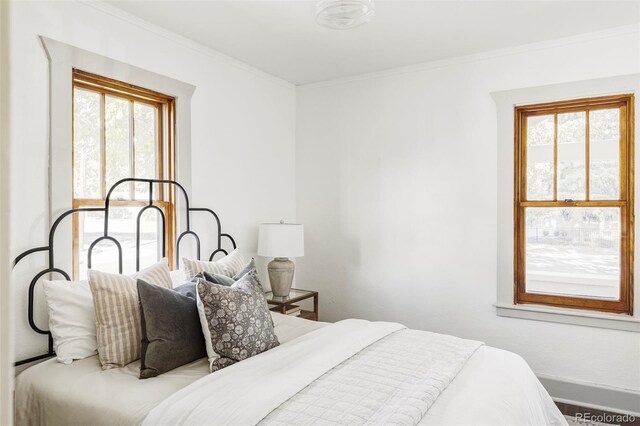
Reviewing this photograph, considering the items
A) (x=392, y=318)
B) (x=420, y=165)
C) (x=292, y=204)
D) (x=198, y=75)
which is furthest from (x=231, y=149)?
(x=392, y=318)

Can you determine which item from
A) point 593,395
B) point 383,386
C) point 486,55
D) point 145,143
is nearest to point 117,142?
point 145,143

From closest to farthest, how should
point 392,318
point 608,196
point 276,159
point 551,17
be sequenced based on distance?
point 551,17, point 608,196, point 392,318, point 276,159

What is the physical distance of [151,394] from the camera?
159 centimetres

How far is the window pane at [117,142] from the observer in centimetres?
237

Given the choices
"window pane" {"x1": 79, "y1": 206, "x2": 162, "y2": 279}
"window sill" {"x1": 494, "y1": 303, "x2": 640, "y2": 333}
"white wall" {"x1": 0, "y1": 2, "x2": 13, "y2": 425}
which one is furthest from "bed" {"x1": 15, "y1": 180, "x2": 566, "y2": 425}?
"white wall" {"x1": 0, "y1": 2, "x2": 13, "y2": 425}

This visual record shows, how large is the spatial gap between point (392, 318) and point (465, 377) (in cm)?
177

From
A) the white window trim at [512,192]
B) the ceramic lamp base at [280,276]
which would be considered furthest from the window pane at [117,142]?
the white window trim at [512,192]

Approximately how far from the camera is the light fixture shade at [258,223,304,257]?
3.26 meters

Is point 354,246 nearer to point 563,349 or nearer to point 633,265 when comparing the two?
point 563,349

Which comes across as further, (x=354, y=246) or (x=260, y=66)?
(x=354, y=246)

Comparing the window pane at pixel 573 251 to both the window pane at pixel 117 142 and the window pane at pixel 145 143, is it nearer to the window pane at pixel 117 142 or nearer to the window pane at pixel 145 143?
the window pane at pixel 145 143

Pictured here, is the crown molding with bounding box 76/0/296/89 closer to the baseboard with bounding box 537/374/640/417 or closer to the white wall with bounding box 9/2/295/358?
the white wall with bounding box 9/2/295/358

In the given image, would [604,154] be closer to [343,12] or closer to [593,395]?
[593,395]

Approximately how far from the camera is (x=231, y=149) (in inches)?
129
